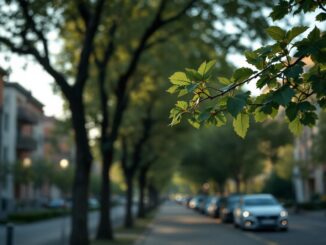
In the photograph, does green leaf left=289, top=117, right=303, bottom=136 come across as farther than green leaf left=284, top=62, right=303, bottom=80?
Yes

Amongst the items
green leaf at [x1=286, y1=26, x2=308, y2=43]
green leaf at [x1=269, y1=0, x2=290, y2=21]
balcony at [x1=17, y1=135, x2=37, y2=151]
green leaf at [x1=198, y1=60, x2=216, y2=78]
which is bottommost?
green leaf at [x1=198, y1=60, x2=216, y2=78]

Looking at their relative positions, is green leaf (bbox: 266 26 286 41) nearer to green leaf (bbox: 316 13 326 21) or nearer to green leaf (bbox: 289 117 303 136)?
green leaf (bbox: 316 13 326 21)

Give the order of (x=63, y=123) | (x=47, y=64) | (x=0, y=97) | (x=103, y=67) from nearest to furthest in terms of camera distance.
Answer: (x=47, y=64), (x=103, y=67), (x=63, y=123), (x=0, y=97)

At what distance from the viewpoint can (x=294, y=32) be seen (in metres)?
3.91

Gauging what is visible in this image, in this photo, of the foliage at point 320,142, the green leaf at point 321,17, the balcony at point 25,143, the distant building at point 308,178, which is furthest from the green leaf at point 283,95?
the balcony at point 25,143

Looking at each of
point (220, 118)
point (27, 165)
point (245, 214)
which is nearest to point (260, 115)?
point (220, 118)

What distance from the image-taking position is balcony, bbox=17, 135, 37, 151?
184 feet

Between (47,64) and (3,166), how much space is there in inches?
1333

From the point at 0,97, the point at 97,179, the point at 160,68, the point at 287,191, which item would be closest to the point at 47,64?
the point at 160,68

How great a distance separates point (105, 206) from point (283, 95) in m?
17.0

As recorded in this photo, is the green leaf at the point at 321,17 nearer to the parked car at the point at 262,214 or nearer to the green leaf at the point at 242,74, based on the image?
the green leaf at the point at 242,74

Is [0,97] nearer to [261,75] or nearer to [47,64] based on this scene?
[47,64]

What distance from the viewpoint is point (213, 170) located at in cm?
5662

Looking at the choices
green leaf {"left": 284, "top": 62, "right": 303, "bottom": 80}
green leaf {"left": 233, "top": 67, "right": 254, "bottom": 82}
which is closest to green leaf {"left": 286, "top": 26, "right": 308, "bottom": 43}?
green leaf {"left": 284, "top": 62, "right": 303, "bottom": 80}
